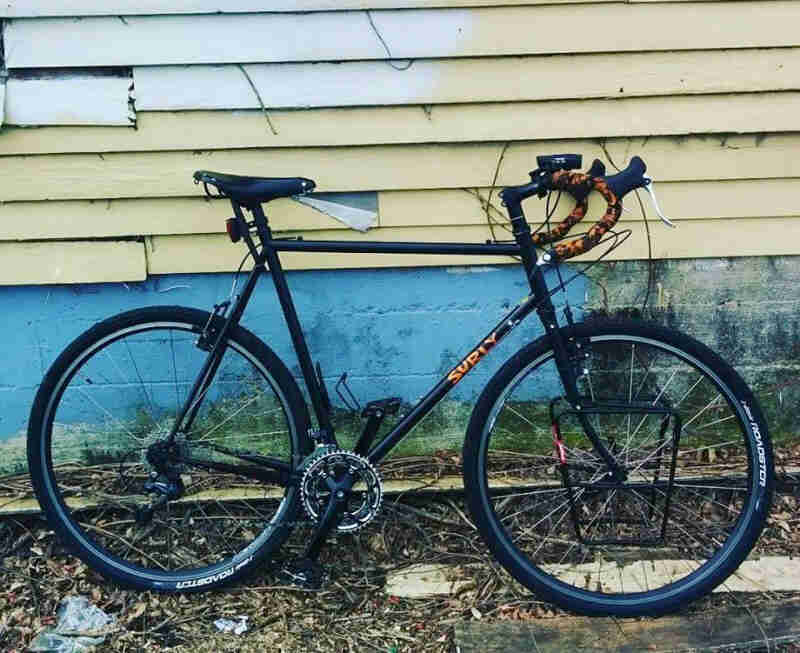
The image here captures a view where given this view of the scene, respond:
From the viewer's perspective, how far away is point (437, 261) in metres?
3.74

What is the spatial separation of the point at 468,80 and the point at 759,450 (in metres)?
1.66

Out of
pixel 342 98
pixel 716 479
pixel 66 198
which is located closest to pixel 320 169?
pixel 342 98

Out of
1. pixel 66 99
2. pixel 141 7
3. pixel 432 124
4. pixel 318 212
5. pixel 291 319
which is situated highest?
pixel 141 7

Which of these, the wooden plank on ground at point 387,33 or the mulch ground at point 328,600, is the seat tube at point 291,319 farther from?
the wooden plank on ground at point 387,33

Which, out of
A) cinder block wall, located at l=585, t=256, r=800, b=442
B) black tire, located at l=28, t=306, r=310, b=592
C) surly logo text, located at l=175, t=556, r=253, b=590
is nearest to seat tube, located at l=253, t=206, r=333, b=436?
black tire, located at l=28, t=306, r=310, b=592

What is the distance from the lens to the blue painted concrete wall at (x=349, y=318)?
12.3 ft

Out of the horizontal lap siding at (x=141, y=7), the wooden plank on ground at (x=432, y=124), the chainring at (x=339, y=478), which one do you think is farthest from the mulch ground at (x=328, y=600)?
the horizontal lap siding at (x=141, y=7)

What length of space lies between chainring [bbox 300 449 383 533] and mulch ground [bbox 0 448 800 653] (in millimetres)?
309

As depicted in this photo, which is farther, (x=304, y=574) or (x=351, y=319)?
(x=351, y=319)

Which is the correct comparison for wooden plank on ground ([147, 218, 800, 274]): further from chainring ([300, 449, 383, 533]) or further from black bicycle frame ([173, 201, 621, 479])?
chainring ([300, 449, 383, 533])

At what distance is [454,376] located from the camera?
10.7 ft

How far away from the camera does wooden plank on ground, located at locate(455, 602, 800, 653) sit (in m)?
3.07

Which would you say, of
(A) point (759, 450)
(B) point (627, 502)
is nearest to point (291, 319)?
(B) point (627, 502)

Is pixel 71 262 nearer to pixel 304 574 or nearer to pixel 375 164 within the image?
→ pixel 375 164
